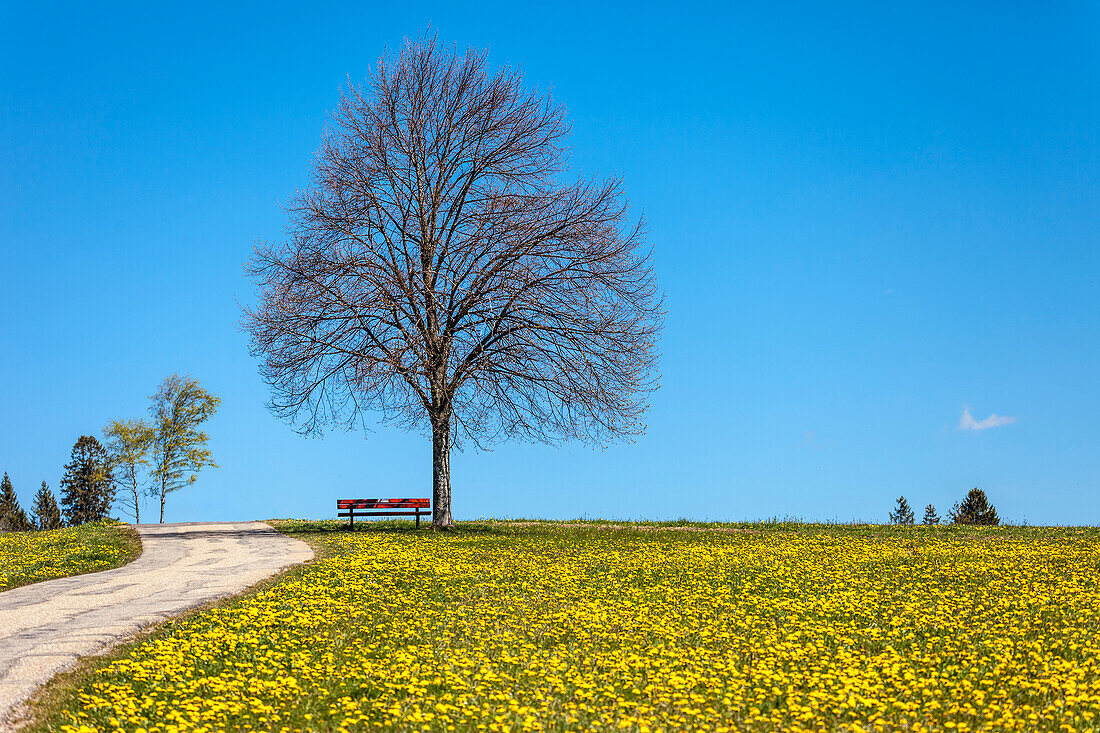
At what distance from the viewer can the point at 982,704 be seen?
26.5 ft

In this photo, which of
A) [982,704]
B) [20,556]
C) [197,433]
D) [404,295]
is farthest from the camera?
[197,433]

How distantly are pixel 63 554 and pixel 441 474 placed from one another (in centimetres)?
1041

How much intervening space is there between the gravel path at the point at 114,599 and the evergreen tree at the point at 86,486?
32.7m

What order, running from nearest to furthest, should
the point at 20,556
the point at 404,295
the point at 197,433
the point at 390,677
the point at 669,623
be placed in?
the point at 390,677 < the point at 669,623 < the point at 20,556 < the point at 404,295 < the point at 197,433

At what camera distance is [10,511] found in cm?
5566

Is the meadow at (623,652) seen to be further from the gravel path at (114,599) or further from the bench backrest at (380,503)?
the bench backrest at (380,503)

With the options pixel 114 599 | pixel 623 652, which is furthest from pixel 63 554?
pixel 623 652

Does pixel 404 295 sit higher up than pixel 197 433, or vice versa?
pixel 404 295

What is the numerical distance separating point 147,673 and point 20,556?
14.5 metres

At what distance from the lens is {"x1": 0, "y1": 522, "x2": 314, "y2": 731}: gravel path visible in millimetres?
9453

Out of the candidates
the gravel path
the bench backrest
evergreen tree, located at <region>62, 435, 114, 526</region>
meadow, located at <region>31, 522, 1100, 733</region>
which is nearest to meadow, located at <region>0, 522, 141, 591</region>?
the gravel path

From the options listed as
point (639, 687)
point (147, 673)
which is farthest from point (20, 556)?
point (639, 687)

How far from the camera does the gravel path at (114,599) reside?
9.45 metres

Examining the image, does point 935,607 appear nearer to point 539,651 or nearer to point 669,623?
point 669,623
